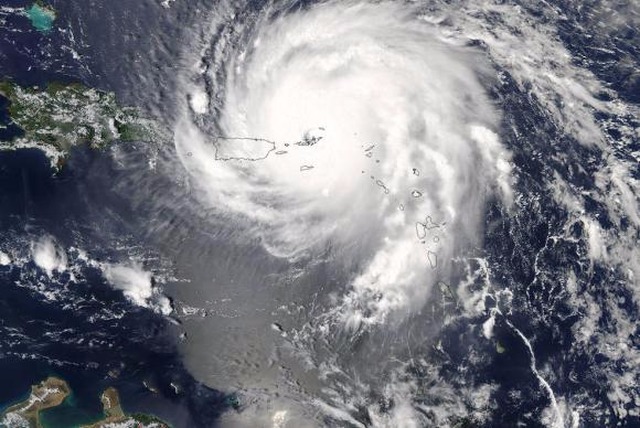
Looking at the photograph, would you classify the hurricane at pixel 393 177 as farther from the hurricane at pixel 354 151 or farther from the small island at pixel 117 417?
the small island at pixel 117 417

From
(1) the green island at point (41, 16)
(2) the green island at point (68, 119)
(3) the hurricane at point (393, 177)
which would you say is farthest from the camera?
(1) the green island at point (41, 16)

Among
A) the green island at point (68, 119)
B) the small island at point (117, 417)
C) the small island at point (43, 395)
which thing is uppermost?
the green island at point (68, 119)

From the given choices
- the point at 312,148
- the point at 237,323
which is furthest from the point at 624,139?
the point at 237,323

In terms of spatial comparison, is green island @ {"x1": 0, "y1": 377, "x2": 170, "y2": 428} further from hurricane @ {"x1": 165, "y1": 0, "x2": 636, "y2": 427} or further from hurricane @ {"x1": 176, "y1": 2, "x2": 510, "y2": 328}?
hurricane @ {"x1": 176, "y1": 2, "x2": 510, "y2": 328}

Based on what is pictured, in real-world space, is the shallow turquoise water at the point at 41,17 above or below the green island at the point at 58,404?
above

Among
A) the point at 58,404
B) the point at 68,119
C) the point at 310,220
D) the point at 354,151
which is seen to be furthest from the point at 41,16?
the point at 58,404

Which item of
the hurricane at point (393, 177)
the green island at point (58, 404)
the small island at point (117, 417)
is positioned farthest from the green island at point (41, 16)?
the small island at point (117, 417)
